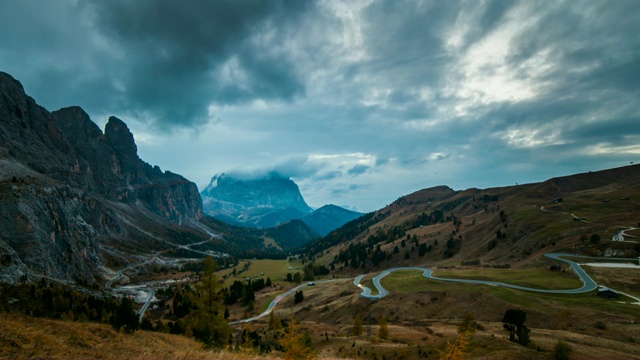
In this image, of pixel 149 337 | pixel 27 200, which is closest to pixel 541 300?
pixel 149 337

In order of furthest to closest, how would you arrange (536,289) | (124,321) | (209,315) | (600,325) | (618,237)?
(618,237)
(536,289)
(600,325)
(209,315)
(124,321)

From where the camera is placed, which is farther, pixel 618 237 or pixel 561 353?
pixel 618 237

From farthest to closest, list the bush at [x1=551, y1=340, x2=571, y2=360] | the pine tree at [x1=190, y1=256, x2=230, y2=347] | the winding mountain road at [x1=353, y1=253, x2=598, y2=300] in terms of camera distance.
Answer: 1. the winding mountain road at [x1=353, y1=253, x2=598, y2=300]
2. the pine tree at [x1=190, y1=256, x2=230, y2=347]
3. the bush at [x1=551, y1=340, x2=571, y2=360]

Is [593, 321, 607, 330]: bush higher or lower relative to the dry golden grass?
lower

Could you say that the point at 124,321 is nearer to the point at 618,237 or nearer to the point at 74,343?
the point at 74,343

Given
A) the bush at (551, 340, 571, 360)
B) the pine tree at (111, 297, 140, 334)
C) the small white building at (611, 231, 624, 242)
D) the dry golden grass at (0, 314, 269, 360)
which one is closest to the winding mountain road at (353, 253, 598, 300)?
the small white building at (611, 231, 624, 242)

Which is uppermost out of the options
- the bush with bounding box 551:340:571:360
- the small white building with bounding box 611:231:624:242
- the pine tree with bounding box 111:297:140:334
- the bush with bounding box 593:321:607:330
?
the pine tree with bounding box 111:297:140:334

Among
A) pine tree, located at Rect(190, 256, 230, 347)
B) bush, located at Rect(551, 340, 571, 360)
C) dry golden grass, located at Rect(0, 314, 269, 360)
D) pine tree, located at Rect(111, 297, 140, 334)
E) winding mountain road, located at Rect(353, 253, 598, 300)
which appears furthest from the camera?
winding mountain road, located at Rect(353, 253, 598, 300)

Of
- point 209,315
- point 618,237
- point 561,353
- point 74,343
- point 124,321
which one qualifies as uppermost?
point 74,343

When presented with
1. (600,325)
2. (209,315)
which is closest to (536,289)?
(600,325)

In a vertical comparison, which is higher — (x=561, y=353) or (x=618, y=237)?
(x=618, y=237)

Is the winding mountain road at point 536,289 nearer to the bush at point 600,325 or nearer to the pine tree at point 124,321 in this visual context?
the bush at point 600,325

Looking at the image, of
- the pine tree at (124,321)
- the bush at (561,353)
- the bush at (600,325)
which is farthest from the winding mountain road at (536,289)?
the pine tree at (124,321)

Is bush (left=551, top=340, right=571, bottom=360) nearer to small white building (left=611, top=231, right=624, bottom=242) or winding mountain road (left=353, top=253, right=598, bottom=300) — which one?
winding mountain road (left=353, top=253, right=598, bottom=300)
